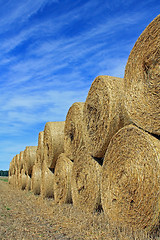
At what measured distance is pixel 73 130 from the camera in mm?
6020

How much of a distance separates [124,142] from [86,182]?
1.61 metres

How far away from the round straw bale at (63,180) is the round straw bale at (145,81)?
9.47 ft

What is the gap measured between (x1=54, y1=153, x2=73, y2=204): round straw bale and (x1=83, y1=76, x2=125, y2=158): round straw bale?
142 centimetres

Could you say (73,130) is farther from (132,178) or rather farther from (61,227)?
(132,178)

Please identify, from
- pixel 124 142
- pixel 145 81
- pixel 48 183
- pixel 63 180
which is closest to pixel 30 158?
pixel 48 183

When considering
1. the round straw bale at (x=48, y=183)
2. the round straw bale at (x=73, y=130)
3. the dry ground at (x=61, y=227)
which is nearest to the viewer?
the dry ground at (x=61, y=227)

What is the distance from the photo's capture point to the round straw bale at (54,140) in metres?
7.32

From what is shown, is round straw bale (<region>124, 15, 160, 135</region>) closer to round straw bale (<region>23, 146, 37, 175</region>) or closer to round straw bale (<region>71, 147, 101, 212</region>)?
round straw bale (<region>71, 147, 101, 212</region>)

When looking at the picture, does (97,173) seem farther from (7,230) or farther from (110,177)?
(7,230)

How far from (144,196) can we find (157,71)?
1.57 m

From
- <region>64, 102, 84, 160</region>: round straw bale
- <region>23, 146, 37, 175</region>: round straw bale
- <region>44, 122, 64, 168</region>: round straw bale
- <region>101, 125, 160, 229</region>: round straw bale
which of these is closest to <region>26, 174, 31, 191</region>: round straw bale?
<region>23, 146, 37, 175</region>: round straw bale

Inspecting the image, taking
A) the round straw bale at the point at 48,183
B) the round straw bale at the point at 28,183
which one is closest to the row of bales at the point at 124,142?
the round straw bale at the point at 48,183

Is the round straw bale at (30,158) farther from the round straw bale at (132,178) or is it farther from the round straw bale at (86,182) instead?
the round straw bale at (132,178)

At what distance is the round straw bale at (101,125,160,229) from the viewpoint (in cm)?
316
